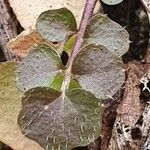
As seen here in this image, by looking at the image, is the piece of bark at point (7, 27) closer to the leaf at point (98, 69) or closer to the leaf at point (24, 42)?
the leaf at point (24, 42)

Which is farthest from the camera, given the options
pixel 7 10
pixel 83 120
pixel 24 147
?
pixel 7 10

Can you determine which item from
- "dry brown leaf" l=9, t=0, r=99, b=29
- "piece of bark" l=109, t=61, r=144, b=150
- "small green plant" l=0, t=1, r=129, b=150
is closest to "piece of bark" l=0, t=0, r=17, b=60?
"dry brown leaf" l=9, t=0, r=99, b=29

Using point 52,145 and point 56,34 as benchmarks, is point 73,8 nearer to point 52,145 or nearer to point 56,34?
point 56,34

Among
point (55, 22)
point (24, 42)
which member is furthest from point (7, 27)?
point (55, 22)

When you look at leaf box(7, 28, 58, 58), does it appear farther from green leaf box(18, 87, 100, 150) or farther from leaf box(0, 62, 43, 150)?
green leaf box(18, 87, 100, 150)

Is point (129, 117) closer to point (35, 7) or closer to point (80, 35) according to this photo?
point (80, 35)

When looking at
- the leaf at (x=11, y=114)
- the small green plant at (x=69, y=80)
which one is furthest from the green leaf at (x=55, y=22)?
the leaf at (x=11, y=114)

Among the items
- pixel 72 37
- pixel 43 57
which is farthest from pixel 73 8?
pixel 43 57
